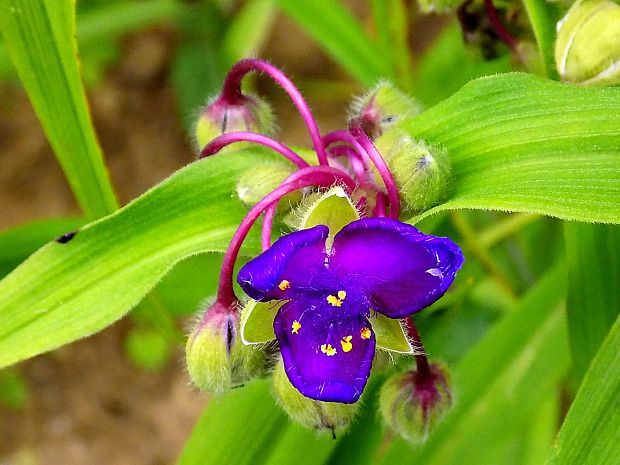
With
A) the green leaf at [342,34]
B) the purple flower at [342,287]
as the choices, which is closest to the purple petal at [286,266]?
the purple flower at [342,287]

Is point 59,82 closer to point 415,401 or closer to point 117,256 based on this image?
point 117,256

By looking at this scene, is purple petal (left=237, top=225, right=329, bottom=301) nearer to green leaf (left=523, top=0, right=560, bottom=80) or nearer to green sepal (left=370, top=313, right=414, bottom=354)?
green sepal (left=370, top=313, right=414, bottom=354)

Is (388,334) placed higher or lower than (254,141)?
lower

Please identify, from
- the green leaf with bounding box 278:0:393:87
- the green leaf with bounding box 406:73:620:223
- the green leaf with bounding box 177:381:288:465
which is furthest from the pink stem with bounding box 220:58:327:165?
the green leaf with bounding box 278:0:393:87

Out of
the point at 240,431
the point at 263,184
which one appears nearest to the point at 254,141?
the point at 263,184

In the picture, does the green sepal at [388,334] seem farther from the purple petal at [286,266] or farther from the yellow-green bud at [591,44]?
the yellow-green bud at [591,44]

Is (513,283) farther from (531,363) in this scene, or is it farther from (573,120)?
(573,120)

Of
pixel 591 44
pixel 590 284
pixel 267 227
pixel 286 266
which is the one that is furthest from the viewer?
pixel 590 284
